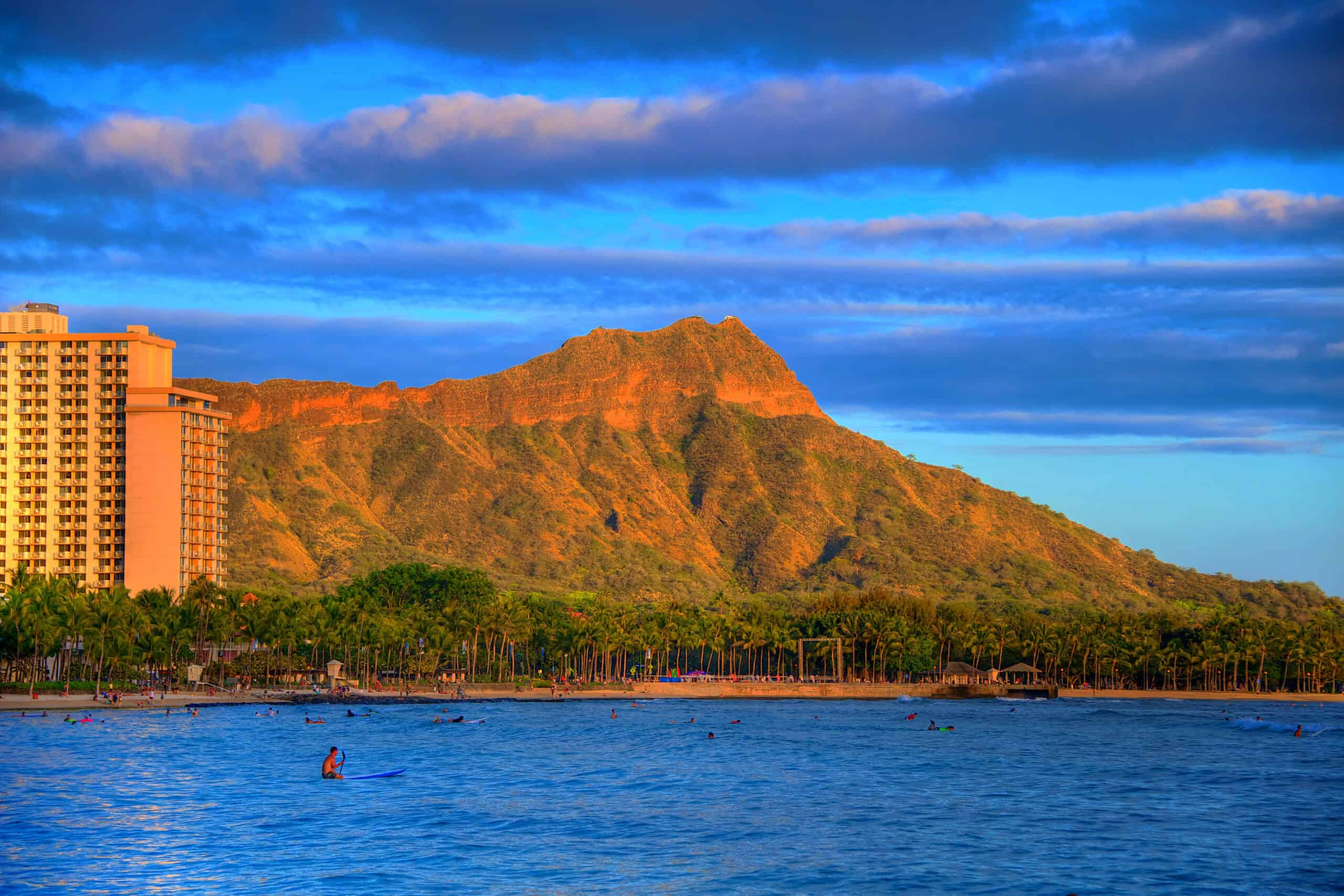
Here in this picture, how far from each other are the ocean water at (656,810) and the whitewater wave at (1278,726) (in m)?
10.2

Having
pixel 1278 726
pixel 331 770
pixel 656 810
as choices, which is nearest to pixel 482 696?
pixel 1278 726

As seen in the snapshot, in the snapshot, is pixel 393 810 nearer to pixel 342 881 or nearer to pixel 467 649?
pixel 342 881

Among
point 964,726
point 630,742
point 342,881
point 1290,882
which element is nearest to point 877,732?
point 964,726

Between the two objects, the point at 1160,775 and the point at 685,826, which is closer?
the point at 685,826

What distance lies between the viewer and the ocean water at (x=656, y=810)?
49.7m

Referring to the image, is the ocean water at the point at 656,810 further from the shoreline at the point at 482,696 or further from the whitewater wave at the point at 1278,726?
the shoreline at the point at 482,696

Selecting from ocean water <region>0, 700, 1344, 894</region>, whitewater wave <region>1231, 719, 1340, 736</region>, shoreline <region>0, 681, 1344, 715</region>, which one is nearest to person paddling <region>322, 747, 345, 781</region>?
ocean water <region>0, 700, 1344, 894</region>

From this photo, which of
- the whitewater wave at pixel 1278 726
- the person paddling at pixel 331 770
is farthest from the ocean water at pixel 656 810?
the whitewater wave at pixel 1278 726

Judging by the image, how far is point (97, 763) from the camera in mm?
83562

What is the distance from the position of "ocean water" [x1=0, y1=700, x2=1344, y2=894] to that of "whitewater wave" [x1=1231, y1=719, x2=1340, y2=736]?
33.3 feet

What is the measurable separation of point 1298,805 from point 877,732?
58.1 metres

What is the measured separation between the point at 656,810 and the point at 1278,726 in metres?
102

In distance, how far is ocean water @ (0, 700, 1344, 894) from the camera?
49.7 metres

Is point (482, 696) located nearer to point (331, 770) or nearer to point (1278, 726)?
point (1278, 726)
